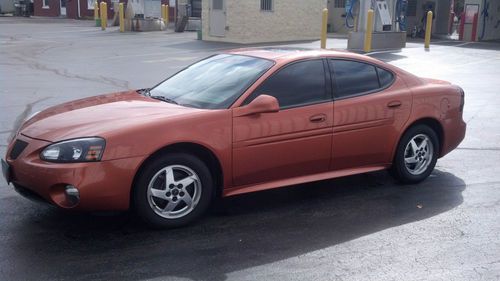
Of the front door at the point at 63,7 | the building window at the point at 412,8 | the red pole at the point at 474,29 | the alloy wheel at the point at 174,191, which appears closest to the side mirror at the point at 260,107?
the alloy wheel at the point at 174,191

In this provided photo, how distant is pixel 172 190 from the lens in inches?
193

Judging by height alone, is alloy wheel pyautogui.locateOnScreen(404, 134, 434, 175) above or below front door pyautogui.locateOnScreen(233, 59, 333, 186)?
below

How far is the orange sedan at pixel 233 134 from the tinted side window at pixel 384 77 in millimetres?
12

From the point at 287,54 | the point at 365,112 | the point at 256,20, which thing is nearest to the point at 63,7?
the point at 256,20

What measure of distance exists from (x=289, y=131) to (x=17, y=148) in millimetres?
2322

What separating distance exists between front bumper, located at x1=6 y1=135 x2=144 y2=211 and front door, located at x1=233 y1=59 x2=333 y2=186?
981 millimetres

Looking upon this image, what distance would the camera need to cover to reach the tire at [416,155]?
20.5 feet

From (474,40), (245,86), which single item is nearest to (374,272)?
(245,86)

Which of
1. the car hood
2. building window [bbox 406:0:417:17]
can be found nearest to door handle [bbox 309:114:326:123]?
the car hood

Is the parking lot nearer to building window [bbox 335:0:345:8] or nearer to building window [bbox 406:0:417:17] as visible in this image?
building window [bbox 406:0:417:17]

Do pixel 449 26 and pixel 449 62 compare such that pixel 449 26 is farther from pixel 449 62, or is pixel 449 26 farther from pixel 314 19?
pixel 449 62

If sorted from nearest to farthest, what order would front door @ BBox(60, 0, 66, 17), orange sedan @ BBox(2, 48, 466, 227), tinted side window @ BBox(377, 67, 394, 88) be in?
1. orange sedan @ BBox(2, 48, 466, 227)
2. tinted side window @ BBox(377, 67, 394, 88)
3. front door @ BBox(60, 0, 66, 17)

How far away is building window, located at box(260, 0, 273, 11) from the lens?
25141mm

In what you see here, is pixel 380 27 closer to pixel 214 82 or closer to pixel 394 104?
pixel 394 104
